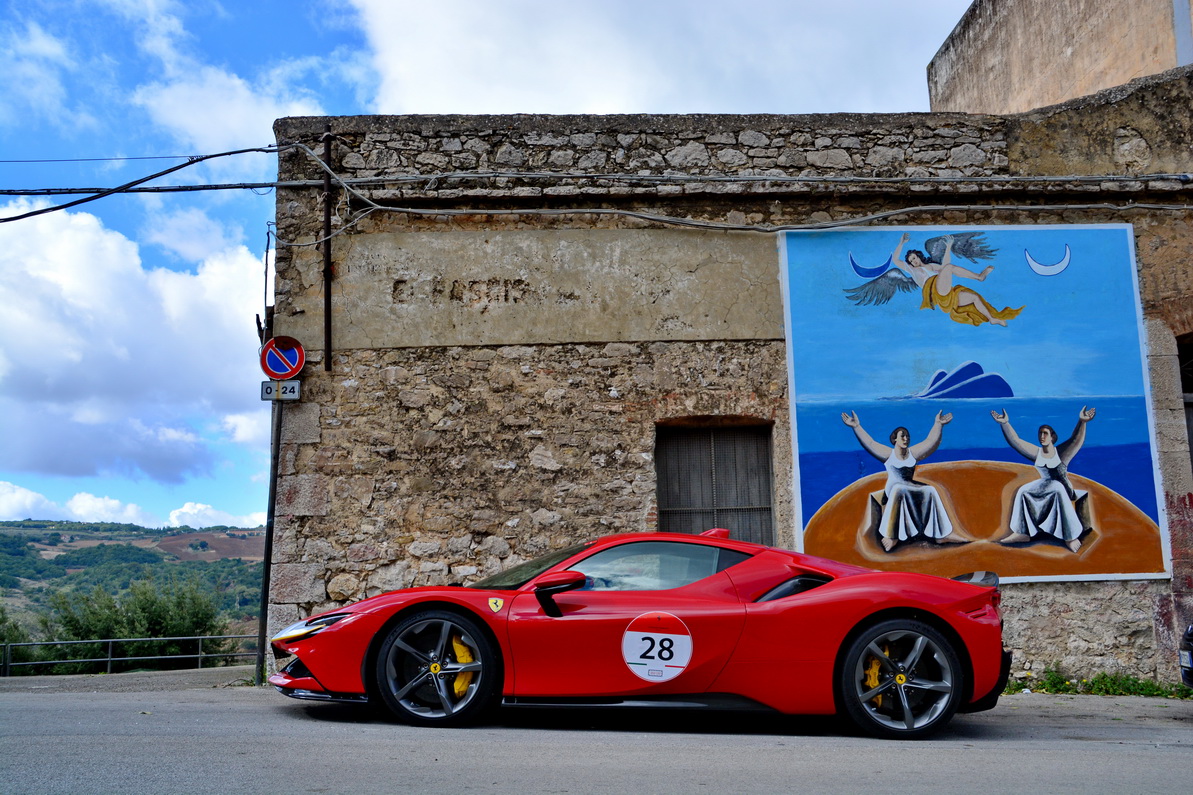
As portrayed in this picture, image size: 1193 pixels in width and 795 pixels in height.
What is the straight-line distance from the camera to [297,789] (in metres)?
3.48

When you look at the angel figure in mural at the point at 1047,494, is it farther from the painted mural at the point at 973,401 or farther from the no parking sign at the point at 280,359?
the no parking sign at the point at 280,359

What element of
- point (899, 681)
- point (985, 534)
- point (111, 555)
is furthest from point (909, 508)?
point (111, 555)

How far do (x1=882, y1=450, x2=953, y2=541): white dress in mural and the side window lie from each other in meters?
3.15

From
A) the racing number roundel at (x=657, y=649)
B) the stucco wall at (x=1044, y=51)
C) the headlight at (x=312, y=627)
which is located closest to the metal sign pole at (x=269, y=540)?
the headlight at (x=312, y=627)

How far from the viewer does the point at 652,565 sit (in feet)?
17.4

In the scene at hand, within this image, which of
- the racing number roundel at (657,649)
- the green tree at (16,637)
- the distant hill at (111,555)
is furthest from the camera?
the distant hill at (111,555)

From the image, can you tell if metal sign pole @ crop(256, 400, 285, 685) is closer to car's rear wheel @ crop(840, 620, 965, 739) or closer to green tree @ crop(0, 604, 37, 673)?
car's rear wheel @ crop(840, 620, 965, 739)

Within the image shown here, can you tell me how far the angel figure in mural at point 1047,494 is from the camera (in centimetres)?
805

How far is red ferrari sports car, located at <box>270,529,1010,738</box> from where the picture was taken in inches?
197

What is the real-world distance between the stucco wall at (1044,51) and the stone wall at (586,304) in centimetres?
367

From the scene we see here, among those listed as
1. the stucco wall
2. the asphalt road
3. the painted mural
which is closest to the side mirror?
the asphalt road

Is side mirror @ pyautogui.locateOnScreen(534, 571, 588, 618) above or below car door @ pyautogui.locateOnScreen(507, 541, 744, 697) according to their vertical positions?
above

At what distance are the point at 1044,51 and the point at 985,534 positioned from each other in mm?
9826

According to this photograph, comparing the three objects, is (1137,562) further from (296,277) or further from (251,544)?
(251,544)
